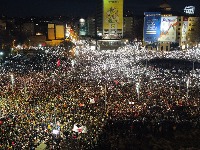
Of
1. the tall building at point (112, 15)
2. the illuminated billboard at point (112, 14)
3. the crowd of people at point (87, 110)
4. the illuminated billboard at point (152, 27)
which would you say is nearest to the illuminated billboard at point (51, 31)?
the tall building at point (112, 15)

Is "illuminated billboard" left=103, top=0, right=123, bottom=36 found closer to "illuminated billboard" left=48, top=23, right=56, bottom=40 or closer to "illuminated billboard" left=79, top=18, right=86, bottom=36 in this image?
"illuminated billboard" left=48, top=23, right=56, bottom=40

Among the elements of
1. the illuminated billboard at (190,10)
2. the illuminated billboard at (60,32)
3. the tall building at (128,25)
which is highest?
the illuminated billboard at (190,10)

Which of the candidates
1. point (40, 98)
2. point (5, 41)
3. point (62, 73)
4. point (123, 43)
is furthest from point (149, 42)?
point (40, 98)

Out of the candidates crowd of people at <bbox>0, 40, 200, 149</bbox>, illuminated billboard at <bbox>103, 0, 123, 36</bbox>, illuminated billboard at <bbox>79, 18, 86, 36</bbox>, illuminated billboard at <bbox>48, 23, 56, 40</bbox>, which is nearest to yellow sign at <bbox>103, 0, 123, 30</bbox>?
illuminated billboard at <bbox>103, 0, 123, 36</bbox>

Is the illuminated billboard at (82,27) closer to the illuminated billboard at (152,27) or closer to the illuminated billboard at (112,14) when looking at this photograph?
the illuminated billboard at (112,14)

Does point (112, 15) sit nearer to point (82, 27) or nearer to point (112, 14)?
point (112, 14)

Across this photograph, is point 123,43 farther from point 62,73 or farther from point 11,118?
point 11,118

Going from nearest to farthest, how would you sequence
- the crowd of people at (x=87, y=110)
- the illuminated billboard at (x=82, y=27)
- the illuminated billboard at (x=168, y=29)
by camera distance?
the crowd of people at (x=87, y=110), the illuminated billboard at (x=168, y=29), the illuminated billboard at (x=82, y=27)

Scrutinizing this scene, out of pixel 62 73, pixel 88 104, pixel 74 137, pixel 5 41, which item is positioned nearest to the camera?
pixel 74 137
